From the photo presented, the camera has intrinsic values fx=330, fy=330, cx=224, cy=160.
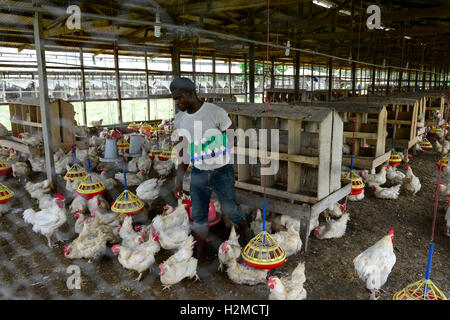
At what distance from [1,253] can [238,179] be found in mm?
2438

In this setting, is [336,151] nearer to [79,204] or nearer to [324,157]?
[324,157]

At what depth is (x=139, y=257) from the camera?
265 cm

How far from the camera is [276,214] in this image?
3547mm

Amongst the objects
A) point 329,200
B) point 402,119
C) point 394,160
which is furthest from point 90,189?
point 402,119

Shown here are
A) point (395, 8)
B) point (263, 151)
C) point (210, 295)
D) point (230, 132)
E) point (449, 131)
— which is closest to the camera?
point (210, 295)

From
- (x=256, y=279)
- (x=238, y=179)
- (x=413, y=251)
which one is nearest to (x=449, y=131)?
(x=413, y=251)

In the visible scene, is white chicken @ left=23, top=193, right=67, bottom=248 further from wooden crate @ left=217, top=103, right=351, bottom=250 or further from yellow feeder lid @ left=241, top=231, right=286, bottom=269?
yellow feeder lid @ left=241, top=231, right=286, bottom=269

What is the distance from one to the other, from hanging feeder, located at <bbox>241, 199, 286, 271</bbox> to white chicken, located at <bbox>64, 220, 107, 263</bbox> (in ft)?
4.84

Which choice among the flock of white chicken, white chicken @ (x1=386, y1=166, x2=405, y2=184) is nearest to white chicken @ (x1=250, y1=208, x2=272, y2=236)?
the flock of white chicken

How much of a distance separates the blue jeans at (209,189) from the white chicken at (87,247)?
93cm

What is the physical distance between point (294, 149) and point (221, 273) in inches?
52.9

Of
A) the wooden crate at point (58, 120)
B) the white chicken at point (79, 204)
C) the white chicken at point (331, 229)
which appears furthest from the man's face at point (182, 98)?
the wooden crate at point (58, 120)
